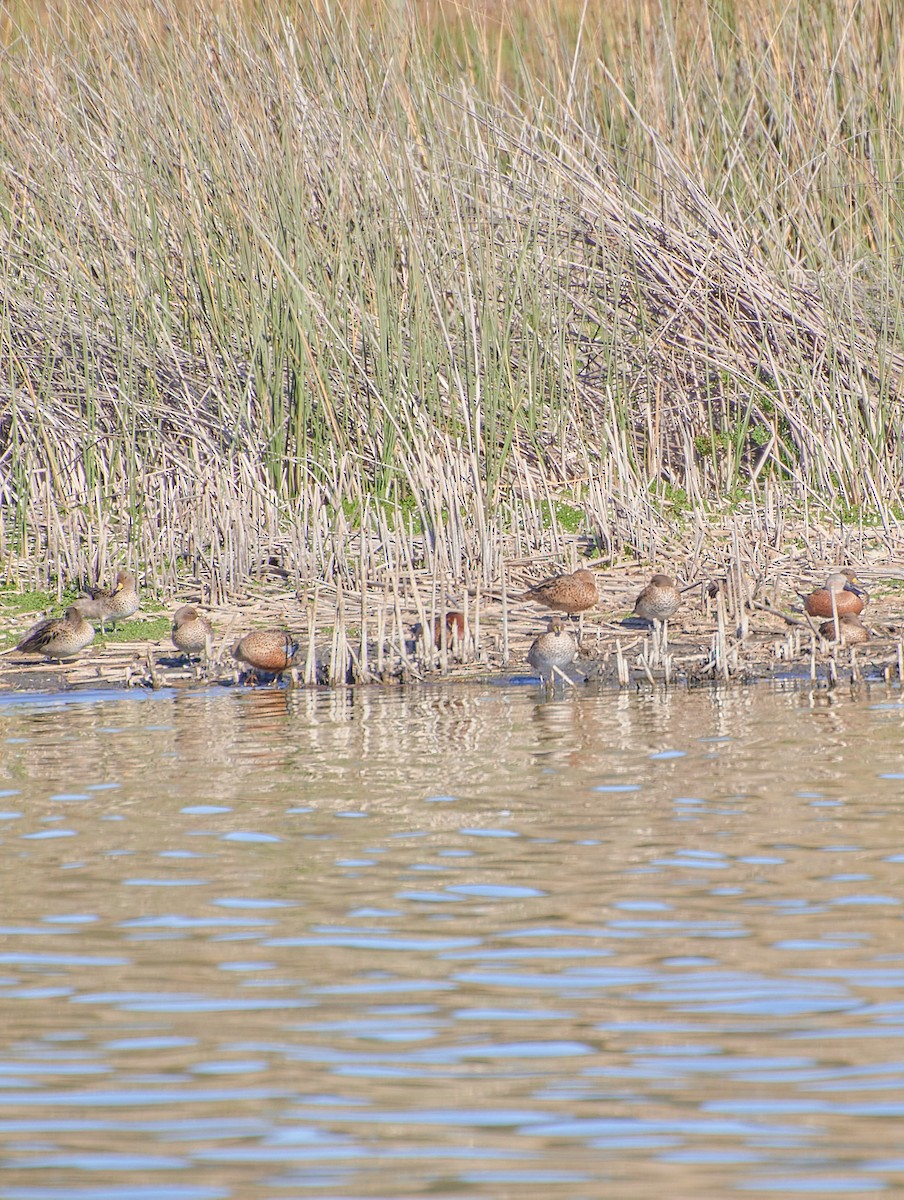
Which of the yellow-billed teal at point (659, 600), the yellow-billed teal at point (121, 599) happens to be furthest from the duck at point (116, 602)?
the yellow-billed teal at point (659, 600)

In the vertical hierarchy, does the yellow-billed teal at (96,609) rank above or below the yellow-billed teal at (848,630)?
above

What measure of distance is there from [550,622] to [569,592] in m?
0.30

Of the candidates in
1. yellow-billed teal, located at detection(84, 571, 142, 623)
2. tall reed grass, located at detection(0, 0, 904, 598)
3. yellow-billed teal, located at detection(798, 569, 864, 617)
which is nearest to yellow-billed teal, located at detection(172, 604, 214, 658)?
yellow-billed teal, located at detection(84, 571, 142, 623)

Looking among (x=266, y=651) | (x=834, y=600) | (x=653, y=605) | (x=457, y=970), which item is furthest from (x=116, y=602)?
(x=457, y=970)

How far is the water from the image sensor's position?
11.0 feet

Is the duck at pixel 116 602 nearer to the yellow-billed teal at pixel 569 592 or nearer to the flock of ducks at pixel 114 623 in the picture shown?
the flock of ducks at pixel 114 623

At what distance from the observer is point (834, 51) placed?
A: 1289 centimetres

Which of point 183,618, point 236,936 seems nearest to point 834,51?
point 183,618

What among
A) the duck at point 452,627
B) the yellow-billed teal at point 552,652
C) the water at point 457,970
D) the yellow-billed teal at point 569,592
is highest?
the yellow-billed teal at point 569,592

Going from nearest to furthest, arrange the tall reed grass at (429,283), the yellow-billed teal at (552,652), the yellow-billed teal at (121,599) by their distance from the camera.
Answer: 1. the yellow-billed teal at (552,652)
2. the yellow-billed teal at (121,599)
3. the tall reed grass at (429,283)

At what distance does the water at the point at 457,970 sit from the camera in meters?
3.34

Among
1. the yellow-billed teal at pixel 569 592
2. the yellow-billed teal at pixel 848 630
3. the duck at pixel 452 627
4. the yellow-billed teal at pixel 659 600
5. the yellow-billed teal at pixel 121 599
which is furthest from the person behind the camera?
the yellow-billed teal at pixel 121 599

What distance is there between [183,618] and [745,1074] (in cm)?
686

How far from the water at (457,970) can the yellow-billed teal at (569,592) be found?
2.73 metres
